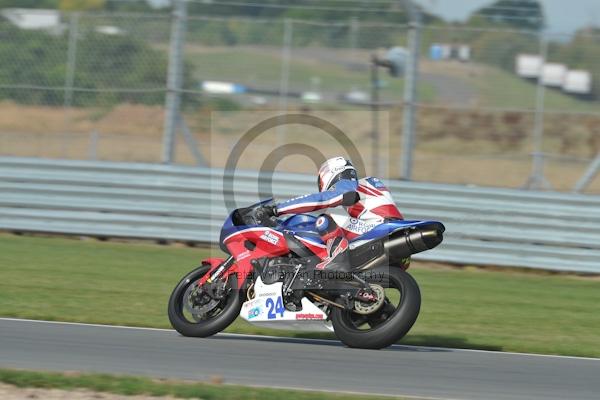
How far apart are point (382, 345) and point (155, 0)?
350 inches

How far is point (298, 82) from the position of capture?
16484 millimetres

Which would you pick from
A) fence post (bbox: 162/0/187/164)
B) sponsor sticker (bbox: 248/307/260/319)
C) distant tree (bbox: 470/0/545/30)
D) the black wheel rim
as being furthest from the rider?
distant tree (bbox: 470/0/545/30)

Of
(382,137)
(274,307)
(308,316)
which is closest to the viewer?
(308,316)

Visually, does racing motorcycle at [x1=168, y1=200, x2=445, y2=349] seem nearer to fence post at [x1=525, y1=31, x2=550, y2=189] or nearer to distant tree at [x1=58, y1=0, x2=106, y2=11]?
fence post at [x1=525, y1=31, x2=550, y2=189]

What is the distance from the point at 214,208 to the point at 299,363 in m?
6.93

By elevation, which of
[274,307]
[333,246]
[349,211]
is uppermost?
[349,211]

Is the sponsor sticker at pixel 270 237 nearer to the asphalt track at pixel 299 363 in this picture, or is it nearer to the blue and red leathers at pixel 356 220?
the blue and red leathers at pixel 356 220

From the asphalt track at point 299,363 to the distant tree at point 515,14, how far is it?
7.01 metres

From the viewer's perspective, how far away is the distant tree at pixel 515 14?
14492 mm

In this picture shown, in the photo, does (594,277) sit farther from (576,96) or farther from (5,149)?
(5,149)

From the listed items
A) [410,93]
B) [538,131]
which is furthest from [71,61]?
[538,131]

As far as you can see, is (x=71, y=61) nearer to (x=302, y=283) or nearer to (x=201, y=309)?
(x=201, y=309)

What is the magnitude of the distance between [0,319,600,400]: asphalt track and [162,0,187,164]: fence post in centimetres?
612

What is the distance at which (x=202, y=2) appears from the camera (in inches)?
589
